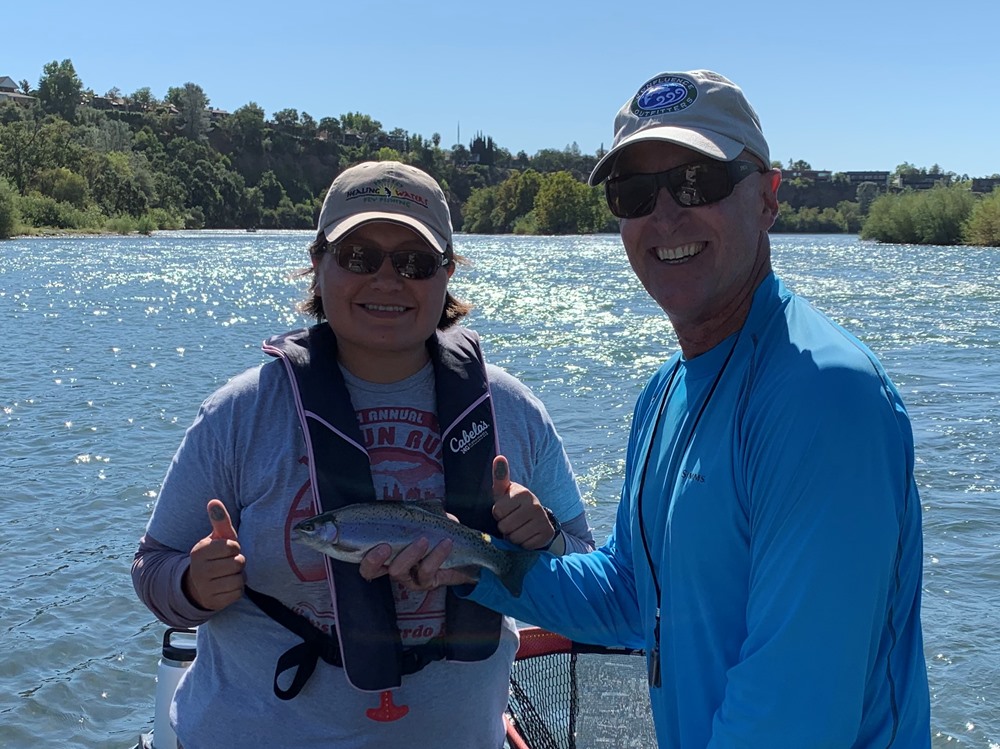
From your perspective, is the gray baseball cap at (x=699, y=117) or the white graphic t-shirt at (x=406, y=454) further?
the white graphic t-shirt at (x=406, y=454)

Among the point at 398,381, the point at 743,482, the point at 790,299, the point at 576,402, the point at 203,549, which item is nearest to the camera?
the point at 743,482

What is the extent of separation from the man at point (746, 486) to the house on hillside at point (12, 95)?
187 m

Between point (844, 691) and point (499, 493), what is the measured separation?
1.19 metres

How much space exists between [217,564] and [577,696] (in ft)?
7.60

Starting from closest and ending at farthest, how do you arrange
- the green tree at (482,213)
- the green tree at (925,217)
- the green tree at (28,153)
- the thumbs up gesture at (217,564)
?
the thumbs up gesture at (217,564), the green tree at (925,217), the green tree at (28,153), the green tree at (482,213)

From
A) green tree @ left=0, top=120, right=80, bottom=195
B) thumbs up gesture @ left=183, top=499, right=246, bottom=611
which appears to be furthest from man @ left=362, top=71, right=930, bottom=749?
green tree @ left=0, top=120, right=80, bottom=195

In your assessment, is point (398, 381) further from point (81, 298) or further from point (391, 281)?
point (81, 298)

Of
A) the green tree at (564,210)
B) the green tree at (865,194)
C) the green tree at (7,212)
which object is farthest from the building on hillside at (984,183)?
the green tree at (7,212)

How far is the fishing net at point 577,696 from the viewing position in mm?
4176

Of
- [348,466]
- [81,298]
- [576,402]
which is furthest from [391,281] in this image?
[81,298]

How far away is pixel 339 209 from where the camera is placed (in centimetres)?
273

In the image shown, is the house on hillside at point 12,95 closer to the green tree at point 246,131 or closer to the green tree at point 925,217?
the green tree at point 246,131

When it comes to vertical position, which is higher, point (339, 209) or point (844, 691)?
point (339, 209)

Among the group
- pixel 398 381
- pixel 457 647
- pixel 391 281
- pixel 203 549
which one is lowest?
pixel 457 647
